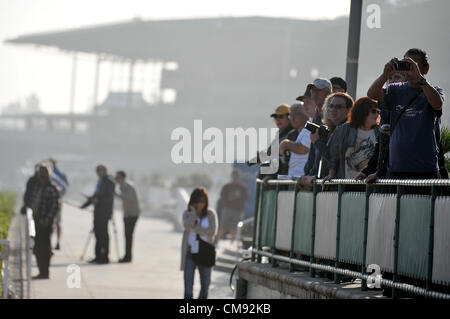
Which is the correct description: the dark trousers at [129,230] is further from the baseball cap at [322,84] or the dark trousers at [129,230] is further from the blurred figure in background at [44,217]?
the baseball cap at [322,84]

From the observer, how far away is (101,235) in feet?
64.8

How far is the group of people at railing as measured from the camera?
630cm

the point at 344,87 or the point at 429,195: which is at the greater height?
the point at 344,87

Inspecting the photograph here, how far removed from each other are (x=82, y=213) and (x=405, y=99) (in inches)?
1638

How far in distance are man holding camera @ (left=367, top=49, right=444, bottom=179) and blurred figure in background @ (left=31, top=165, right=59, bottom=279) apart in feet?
34.3

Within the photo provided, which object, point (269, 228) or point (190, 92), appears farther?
point (190, 92)

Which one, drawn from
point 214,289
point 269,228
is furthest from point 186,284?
point 214,289

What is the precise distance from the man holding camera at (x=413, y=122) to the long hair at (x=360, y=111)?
1008 mm

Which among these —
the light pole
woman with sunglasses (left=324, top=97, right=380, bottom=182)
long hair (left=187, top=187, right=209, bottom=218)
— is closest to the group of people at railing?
woman with sunglasses (left=324, top=97, right=380, bottom=182)

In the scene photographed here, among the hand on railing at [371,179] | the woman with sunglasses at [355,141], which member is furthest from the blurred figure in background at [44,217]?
the hand on railing at [371,179]

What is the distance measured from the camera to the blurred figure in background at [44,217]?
16125 mm
